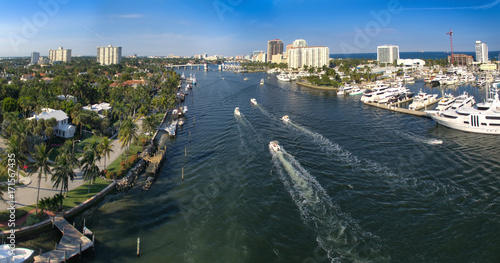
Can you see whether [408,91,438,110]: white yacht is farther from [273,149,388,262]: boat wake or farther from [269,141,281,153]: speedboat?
[273,149,388,262]: boat wake

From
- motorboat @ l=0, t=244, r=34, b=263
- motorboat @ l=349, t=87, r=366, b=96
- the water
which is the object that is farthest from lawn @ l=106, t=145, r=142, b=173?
motorboat @ l=349, t=87, r=366, b=96

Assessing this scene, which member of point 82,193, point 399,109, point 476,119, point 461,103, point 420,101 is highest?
point 420,101

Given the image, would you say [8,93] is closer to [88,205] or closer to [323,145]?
[88,205]

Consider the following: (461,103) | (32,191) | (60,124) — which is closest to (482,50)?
(461,103)

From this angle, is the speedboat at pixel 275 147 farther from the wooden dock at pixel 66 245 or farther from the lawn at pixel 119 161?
the wooden dock at pixel 66 245

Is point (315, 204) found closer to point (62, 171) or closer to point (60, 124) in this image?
point (62, 171)
